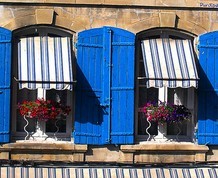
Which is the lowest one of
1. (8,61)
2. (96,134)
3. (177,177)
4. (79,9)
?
(177,177)

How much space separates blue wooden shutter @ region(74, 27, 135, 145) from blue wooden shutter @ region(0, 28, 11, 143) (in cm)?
104

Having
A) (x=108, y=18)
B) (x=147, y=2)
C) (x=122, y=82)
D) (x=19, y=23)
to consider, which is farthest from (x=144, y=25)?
(x=19, y=23)

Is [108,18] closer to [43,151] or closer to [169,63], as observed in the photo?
[169,63]

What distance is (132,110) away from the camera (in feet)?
31.5

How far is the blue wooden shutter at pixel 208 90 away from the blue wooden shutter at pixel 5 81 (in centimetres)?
293

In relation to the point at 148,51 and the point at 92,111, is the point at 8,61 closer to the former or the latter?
the point at 92,111

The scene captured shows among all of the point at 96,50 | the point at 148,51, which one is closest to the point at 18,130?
the point at 96,50

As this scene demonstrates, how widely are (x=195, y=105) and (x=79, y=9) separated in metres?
2.37

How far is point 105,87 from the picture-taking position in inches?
375

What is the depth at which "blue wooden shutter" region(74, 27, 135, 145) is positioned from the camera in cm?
949

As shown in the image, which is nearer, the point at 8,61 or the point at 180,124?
the point at 8,61

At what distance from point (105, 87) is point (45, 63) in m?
1.03

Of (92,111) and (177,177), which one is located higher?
(92,111)

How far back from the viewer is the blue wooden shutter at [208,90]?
381 inches
